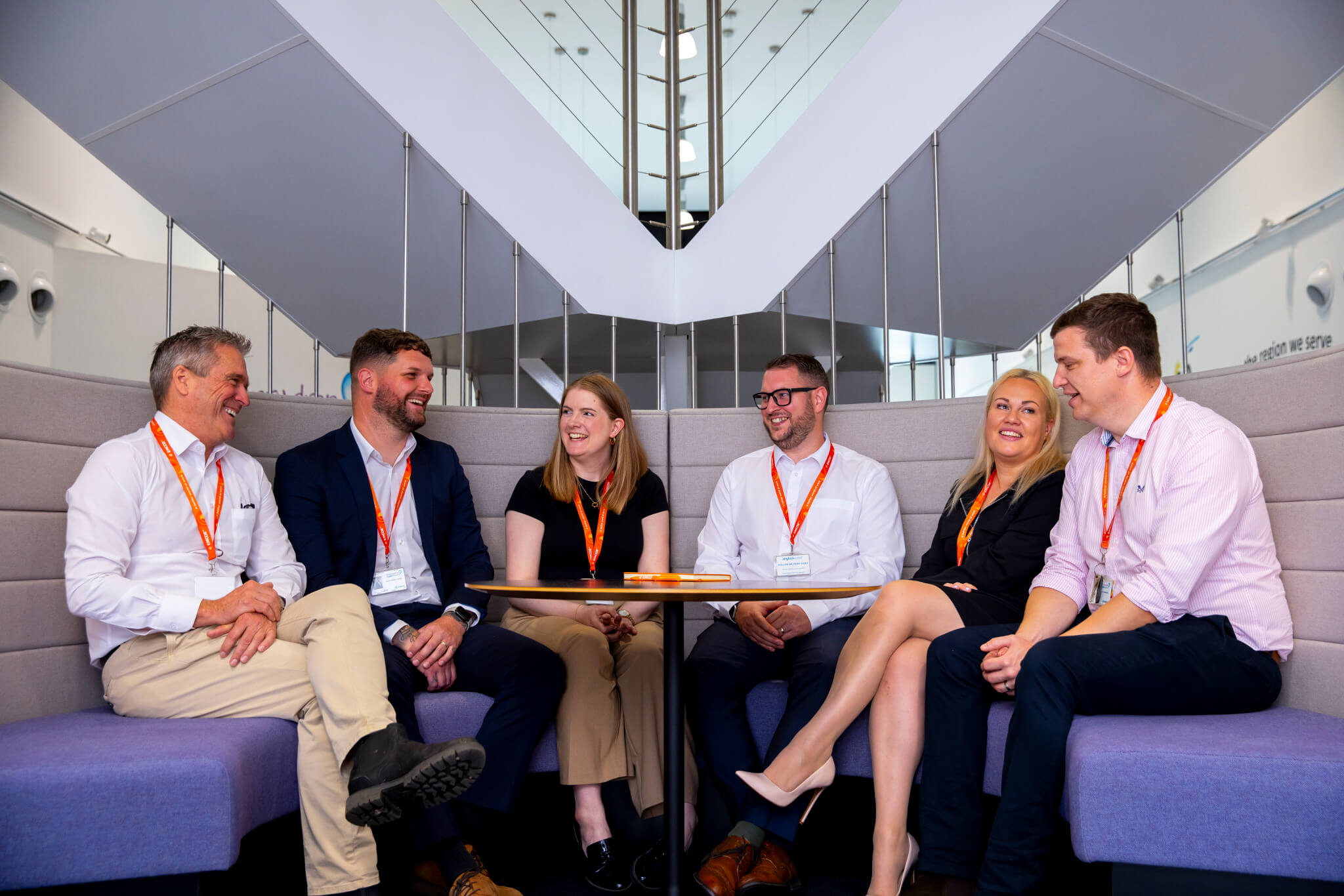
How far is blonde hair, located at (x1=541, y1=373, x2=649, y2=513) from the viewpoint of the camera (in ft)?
8.83

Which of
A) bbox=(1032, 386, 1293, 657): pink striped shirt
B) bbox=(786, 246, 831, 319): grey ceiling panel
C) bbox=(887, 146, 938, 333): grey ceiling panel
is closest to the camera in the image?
bbox=(1032, 386, 1293, 657): pink striped shirt

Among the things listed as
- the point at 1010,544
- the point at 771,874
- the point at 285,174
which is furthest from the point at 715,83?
the point at 771,874

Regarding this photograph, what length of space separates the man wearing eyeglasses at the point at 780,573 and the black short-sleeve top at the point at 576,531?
0.67 feet

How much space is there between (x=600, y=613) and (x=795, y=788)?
2.25ft

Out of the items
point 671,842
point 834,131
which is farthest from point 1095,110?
point 671,842

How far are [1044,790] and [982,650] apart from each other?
1.03ft

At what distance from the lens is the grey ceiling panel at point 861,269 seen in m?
4.63

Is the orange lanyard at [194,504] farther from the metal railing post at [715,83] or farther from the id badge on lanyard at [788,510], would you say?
the metal railing post at [715,83]

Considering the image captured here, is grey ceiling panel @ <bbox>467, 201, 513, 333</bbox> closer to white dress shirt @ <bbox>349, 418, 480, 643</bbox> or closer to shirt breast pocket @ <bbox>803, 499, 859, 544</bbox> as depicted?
white dress shirt @ <bbox>349, 418, 480, 643</bbox>

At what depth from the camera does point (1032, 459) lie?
241 centimetres

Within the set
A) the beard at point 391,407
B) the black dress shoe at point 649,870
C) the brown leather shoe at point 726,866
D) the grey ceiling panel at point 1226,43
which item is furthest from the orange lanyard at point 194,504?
the grey ceiling panel at point 1226,43

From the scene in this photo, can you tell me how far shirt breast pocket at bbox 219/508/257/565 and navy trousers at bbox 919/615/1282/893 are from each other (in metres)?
1.62

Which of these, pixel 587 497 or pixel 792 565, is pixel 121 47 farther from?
pixel 792 565

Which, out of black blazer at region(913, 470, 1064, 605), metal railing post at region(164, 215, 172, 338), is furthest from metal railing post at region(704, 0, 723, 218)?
black blazer at region(913, 470, 1064, 605)
